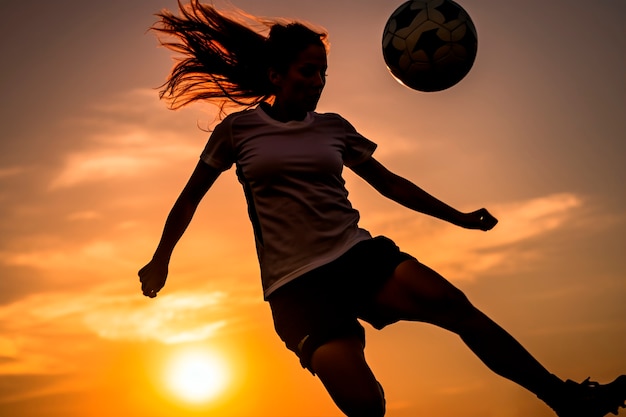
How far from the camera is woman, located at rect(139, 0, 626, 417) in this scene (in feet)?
16.3

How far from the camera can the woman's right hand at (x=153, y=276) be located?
5.55 meters

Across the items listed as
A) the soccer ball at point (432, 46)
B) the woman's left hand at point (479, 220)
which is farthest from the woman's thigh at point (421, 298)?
the soccer ball at point (432, 46)

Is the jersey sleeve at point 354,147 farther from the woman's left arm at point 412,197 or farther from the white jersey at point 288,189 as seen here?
the white jersey at point 288,189

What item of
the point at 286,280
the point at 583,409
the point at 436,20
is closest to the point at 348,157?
the point at 286,280

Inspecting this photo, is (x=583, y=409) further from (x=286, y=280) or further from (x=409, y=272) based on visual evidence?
(x=286, y=280)

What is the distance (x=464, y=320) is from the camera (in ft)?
16.5

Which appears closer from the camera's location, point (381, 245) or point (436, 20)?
point (381, 245)

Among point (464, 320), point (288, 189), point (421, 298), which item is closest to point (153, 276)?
point (288, 189)

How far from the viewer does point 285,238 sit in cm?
531

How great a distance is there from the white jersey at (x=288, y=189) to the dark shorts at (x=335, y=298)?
0.07m

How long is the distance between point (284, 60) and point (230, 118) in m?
0.55

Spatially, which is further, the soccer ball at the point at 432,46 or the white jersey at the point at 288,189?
the soccer ball at the point at 432,46

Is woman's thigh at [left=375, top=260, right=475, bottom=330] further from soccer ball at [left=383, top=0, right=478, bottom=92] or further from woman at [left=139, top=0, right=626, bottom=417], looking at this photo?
soccer ball at [left=383, top=0, right=478, bottom=92]

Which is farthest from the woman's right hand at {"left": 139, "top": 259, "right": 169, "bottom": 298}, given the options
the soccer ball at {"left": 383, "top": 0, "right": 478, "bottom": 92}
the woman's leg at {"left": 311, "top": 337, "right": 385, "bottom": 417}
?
the soccer ball at {"left": 383, "top": 0, "right": 478, "bottom": 92}
